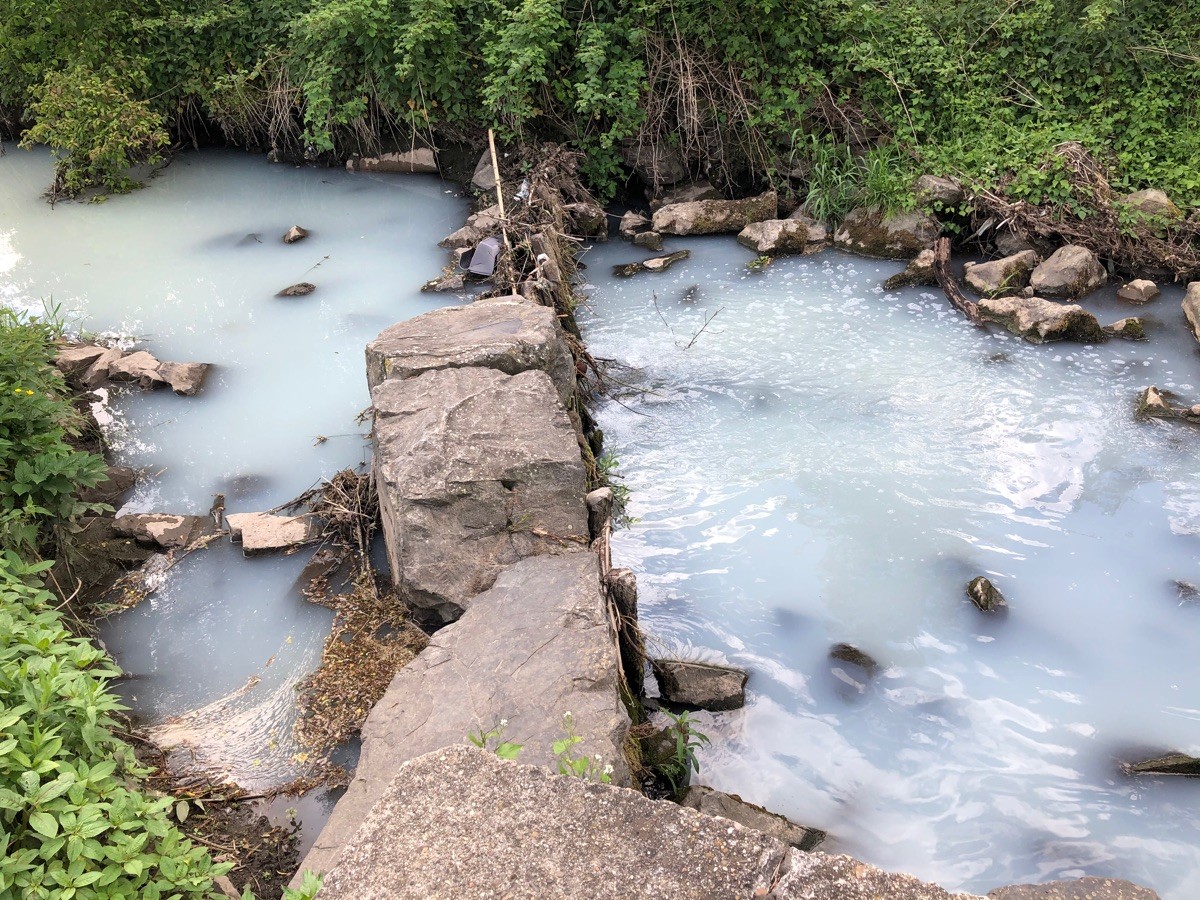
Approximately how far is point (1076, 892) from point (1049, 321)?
4559 millimetres

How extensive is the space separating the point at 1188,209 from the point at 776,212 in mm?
3175

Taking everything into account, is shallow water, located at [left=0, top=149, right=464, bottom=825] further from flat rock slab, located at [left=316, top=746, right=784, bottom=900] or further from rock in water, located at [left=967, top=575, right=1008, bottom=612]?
rock in water, located at [left=967, top=575, right=1008, bottom=612]

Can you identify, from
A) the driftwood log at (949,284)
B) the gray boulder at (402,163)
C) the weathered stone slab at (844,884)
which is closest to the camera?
the weathered stone slab at (844,884)

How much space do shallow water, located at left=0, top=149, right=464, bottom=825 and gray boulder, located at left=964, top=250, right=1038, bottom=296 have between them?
13.7 feet

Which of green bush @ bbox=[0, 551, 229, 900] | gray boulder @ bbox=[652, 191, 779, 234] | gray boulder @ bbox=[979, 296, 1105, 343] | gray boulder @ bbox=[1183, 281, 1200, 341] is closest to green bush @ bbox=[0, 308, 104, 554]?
green bush @ bbox=[0, 551, 229, 900]

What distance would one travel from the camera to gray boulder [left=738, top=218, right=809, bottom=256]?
802cm

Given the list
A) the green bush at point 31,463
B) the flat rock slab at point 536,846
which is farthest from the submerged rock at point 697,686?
the green bush at point 31,463

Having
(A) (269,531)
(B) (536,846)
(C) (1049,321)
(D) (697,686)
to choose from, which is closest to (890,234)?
(C) (1049,321)

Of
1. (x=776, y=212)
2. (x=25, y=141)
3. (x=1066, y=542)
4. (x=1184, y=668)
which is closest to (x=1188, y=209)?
(x=776, y=212)

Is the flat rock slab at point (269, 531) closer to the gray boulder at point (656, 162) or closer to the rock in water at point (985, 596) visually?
the rock in water at point (985, 596)

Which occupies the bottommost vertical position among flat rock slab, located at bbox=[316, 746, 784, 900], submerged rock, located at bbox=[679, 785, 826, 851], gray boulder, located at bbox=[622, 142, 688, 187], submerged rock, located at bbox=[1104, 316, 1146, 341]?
submerged rock, located at bbox=[679, 785, 826, 851]

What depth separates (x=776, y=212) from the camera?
8477 millimetres

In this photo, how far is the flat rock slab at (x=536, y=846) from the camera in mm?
2236

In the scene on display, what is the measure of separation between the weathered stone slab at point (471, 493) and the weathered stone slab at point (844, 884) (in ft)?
7.17
